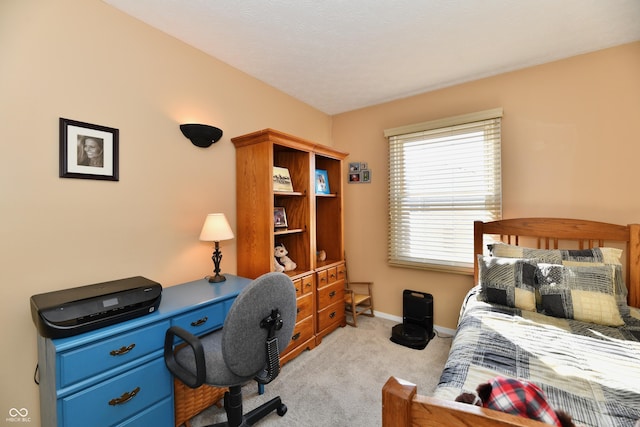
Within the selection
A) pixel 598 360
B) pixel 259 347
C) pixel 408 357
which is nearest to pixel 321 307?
pixel 408 357

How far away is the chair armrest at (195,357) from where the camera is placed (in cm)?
127

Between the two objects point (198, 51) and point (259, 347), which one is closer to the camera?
point (259, 347)

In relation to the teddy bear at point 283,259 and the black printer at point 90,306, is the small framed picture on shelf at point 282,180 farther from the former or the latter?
the black printer at point 90,306

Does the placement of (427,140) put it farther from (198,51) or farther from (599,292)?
(198,51)

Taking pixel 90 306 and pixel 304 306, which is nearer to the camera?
pixel 90 306

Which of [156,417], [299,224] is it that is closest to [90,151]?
[156,417]

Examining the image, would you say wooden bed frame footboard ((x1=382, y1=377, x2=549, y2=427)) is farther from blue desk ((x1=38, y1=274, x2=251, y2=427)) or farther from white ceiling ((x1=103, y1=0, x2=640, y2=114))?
white ceiling ((x1=103, y1=0, x2=640, y2=114))

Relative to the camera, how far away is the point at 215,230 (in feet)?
6.52

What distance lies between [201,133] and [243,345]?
1572mm

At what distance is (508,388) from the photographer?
0.65m

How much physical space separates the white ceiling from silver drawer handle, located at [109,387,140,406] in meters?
2.24

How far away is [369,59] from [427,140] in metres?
1.09

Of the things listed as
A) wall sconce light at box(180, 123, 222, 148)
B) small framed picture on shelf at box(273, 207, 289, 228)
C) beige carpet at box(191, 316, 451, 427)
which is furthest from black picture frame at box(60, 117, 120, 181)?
beige carpet at box(191, 316, 451, 427)

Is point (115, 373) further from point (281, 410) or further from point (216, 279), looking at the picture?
point (281, 410)
